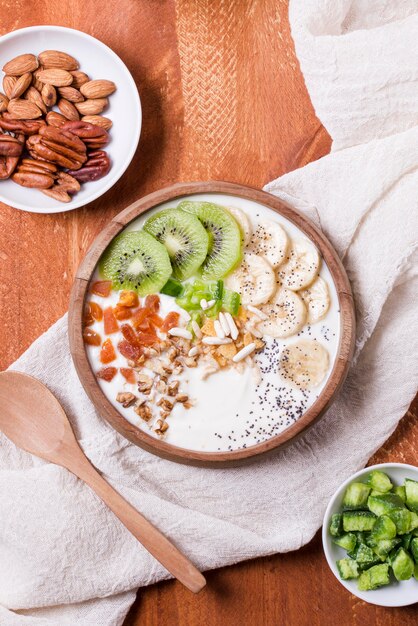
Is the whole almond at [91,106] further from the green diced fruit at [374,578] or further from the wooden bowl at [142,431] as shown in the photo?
the green diced fruit at [374,578]

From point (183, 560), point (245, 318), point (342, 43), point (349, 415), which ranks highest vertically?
point (342, 43)

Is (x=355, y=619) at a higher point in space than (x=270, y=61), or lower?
lower

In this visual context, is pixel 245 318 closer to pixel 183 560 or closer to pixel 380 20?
pixel 183 560

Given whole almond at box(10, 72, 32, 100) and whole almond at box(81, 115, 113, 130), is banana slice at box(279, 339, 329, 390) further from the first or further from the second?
whole almond at box(10, 72, 32, 100)

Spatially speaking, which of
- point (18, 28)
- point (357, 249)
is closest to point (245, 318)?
point (357, 249)

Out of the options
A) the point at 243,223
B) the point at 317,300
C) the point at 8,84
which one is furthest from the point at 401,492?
the point at 8,84

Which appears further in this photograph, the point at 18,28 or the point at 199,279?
the point at 18,28

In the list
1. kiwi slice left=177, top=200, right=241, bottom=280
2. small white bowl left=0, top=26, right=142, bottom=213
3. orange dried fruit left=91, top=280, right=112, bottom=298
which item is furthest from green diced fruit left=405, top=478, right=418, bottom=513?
small white bowl left=0, top=26, right=142, bottom=213
